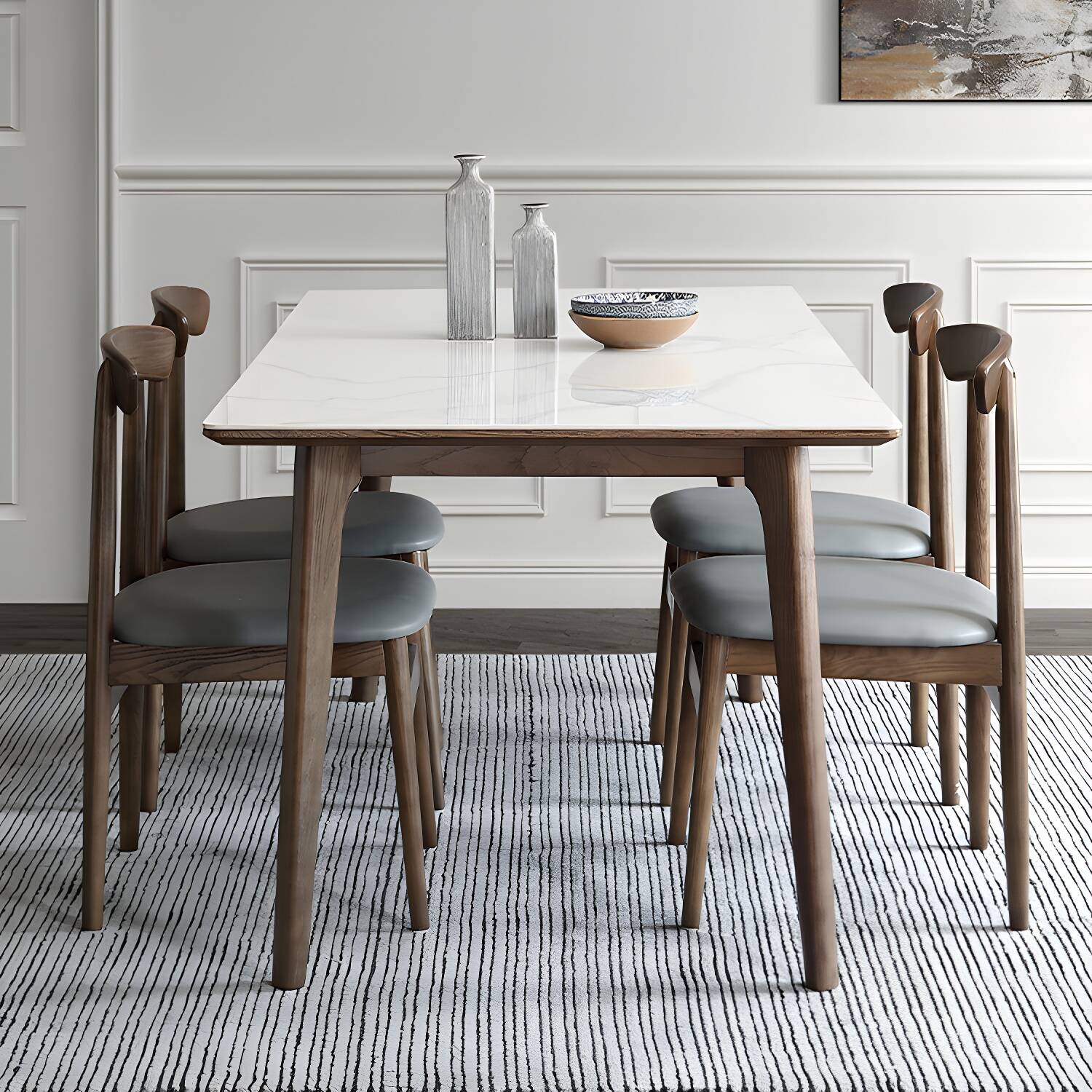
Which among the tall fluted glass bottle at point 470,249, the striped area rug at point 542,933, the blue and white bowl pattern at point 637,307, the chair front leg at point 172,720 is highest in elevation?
the tall fluted glass bottle at point 470,249

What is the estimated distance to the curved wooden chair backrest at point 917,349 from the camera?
2.50 meters

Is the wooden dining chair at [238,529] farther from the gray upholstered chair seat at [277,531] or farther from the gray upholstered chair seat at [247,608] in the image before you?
the gray upholstered chair seat at [247,608]

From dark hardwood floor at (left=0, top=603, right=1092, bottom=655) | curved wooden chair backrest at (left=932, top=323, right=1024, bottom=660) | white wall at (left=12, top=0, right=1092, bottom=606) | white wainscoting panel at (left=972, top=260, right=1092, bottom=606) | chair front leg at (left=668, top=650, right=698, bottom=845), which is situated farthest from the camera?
white wainscoting panel at (left=972, top=260, right=1092, bottom=606)

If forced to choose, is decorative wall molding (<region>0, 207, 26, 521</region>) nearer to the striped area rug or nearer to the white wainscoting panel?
the striped area rug

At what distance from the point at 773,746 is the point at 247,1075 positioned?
4.36ft

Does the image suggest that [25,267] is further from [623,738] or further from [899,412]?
[899,412]

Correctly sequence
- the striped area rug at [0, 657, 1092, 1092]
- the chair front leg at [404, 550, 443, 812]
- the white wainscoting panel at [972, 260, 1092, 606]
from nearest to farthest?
the striped area rug at [0, 657, 1092, 1092]
the chair front leg at [404, 550, 443, 812]
the white wainscoting panel at [972, 260, 1092, 606]

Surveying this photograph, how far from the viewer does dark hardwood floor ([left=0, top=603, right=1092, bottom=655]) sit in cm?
339

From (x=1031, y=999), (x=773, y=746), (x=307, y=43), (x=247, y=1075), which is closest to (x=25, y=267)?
(x=307, y=43)

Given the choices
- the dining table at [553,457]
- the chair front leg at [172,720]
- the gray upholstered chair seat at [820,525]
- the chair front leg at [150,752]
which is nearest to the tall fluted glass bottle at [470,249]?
the dining table at [553,457]

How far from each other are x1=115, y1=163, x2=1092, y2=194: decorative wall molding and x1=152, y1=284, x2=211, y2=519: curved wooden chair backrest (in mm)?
965

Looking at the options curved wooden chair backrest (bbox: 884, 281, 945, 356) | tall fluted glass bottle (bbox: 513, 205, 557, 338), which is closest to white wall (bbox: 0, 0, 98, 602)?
tall fluted glass bottle (bbox: 513, 205, 557, 338)

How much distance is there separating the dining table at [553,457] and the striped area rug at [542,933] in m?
0.13

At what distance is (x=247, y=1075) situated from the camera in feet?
5.63
